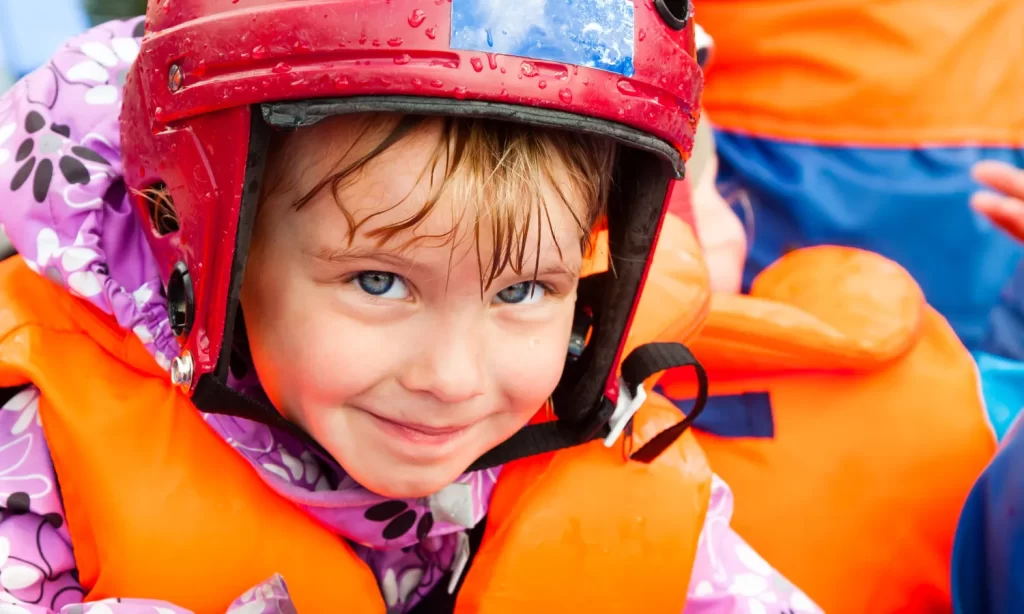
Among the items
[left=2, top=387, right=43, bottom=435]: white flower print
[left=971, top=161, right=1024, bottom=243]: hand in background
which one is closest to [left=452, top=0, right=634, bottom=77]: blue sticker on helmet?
[left=2, top=387, right=43, bottom=435]: white flower print

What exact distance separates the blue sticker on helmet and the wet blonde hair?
0.10 m

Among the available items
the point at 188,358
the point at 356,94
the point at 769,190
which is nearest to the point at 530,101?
the point at 356,94

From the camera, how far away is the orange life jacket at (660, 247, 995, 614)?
4.71ft

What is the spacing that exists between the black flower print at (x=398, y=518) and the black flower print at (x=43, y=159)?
1.78 ft

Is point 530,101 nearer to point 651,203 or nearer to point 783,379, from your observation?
point 651,203

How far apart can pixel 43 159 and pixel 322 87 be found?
493 millimetres

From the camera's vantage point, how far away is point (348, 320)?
99cm

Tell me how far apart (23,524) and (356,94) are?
0.63 m

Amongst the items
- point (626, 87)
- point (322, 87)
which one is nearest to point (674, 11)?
point (626, 87)

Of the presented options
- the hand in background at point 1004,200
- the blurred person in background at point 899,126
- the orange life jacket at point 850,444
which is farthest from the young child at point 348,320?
the blurred person in background at point 899,126

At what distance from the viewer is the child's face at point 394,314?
0.94 meters

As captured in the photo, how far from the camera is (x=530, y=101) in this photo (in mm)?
891

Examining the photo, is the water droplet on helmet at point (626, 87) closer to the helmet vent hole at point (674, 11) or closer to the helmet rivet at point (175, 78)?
the helmet vent hole at point (674, 11)

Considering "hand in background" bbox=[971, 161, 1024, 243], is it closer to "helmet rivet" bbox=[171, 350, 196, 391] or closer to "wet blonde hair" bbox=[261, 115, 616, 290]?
"wet blonde hair" bbox=[261, 115, 616, 290]
